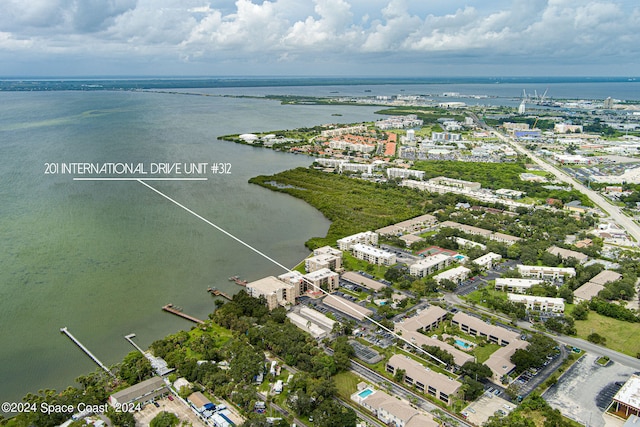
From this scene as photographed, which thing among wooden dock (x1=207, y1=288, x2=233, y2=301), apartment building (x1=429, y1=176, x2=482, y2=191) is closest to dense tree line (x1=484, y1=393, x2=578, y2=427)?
wooden dock (x1=207, y1=288, x2=233, y2=301)

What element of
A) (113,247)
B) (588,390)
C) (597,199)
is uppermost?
(113,247)

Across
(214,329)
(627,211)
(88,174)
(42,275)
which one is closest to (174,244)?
(42,275)

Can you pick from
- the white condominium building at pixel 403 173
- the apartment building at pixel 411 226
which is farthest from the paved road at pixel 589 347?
the white condominium building at pixel 403 173

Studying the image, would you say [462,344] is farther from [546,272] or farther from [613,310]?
[546,272]

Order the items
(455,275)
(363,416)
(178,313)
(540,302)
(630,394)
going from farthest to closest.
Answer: (455,275) < (540,302) < (178,313) < (630,394) < (363,416)

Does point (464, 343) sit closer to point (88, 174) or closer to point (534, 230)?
point (534, 230)

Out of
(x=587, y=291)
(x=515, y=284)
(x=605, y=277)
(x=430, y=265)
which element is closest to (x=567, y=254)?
(x=605, y=277)

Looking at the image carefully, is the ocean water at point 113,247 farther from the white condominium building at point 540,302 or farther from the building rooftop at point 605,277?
the building rooftop at point 605,277
